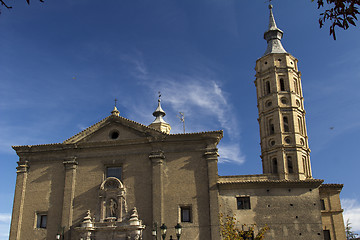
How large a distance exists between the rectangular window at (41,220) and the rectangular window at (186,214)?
Answer: 37.1 feet

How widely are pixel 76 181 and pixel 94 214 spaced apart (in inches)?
131

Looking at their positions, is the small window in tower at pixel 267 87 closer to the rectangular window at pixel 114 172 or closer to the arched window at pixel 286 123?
the arched window at pixel 286 123

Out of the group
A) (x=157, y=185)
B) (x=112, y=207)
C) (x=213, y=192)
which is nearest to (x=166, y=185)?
(x=157, y=185)

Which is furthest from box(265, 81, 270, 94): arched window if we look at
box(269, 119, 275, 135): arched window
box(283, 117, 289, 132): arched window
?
box(283, 117, 289, 132): arched window

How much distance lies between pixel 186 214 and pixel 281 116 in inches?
480

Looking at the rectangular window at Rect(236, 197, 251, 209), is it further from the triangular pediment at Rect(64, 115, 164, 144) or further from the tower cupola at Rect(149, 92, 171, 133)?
the tower cupola at Rect(149, 92, 171, 133)

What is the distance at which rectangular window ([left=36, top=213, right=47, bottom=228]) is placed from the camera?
102 feet

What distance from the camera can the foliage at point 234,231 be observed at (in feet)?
88.9

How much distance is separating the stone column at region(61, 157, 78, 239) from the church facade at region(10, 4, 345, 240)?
0.27 ft

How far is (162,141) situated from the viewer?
31.5m

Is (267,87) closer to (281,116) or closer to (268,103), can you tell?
(268,103)

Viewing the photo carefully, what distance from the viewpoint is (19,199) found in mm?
31984

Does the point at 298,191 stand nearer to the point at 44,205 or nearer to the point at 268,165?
the point at 268,165

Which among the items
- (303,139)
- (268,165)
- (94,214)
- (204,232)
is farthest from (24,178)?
(303,139)
